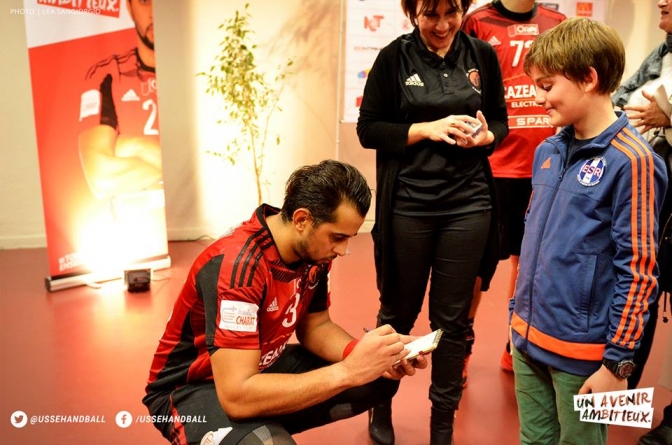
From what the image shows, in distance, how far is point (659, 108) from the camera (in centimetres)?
208

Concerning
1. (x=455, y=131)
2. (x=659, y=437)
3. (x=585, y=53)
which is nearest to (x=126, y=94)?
(x=455, y=131)

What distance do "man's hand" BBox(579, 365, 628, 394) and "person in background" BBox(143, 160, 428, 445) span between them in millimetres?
424

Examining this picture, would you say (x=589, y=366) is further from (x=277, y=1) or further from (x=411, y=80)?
(x=277, y=1)

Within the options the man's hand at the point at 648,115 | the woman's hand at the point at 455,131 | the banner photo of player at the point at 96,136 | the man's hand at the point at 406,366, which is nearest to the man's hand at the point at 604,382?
the man's hand at the point at 406,366

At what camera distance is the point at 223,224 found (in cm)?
519

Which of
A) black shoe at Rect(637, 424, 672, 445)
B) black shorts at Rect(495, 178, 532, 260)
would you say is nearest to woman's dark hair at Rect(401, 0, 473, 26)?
black shorts at Rect(495, 178, 532, 260)

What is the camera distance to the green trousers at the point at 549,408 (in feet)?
5.26

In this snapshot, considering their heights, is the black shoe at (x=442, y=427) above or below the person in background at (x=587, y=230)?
below

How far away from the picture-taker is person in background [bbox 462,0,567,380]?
8.83 feet

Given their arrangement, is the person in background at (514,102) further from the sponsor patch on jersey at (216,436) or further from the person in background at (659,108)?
the sponsor patch on jersey at (216,436)

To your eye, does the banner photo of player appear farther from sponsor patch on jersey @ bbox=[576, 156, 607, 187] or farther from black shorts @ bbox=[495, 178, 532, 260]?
sponsor patch on jersey @ bbox=[576, 156, 607, 187]

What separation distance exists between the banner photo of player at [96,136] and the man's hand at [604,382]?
3.25m

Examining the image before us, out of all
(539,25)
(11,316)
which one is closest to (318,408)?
(539,25)

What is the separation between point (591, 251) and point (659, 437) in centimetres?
123
